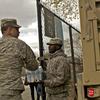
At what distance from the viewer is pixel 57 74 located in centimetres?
810

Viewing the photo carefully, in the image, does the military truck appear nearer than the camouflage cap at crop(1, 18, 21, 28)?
Yes

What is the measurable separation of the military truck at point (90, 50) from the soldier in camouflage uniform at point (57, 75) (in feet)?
5.39

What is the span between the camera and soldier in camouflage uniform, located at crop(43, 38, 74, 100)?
8078 mm

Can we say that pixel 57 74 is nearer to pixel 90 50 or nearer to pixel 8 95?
pixel 8 95

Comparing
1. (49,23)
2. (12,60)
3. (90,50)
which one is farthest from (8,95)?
(49,23)

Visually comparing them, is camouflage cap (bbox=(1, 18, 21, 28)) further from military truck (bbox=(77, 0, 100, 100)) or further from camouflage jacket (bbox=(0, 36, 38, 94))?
military truck (bbox=(77, 0, 100, 100))

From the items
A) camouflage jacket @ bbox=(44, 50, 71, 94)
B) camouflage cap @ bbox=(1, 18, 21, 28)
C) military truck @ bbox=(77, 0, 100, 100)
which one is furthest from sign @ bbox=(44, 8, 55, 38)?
military truck @ bbox=(77, 0, 100, 100)

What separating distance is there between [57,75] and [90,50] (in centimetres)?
187

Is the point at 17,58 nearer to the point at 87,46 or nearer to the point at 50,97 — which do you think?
the point at 87,46

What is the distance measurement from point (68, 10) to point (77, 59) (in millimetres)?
15374

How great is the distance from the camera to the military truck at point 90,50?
6281 millimetres

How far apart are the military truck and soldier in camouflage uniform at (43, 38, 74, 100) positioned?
1.64m

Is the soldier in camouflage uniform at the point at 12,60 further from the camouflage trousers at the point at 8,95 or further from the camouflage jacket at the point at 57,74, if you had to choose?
the camouflage jacket at the point at 57,74

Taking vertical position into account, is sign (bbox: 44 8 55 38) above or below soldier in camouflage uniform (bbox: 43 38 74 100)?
above
